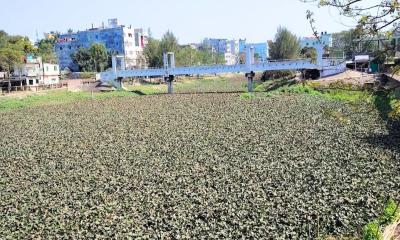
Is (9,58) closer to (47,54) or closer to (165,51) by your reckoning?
(47,54)

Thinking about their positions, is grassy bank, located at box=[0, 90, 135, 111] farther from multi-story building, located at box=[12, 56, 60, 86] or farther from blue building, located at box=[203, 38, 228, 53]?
blue building, located at box=[203, 38, 228, 53]

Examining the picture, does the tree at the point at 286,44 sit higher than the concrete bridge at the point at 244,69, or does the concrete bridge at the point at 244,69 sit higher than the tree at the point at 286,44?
the tree at the point at 286,44

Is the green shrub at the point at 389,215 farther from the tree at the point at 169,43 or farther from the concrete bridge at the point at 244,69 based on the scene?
the tree at the point at 169,43

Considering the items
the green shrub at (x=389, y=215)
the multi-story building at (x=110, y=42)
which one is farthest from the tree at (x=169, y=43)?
the green shrub at (x=389, y=215)

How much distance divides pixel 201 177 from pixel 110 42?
Answer: 81.2 m

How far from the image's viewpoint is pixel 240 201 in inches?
466

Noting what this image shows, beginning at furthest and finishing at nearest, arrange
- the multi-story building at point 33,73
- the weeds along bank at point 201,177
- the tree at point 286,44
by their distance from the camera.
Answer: the tree at point 286,44 < the multi-story building at point 33,73 < the weeds along bank at point 201,177

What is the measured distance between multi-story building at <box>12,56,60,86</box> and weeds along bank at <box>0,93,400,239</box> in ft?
99.4

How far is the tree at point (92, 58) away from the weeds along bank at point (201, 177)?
5061cm

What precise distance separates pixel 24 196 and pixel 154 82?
53385 millimetres

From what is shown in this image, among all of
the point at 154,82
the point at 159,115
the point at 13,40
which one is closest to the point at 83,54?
the point at 13,40

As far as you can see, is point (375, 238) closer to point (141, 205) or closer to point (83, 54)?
point (141, 205)

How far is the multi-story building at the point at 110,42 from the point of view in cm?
8969

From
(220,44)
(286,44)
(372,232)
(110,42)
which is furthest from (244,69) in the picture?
(220,44)
